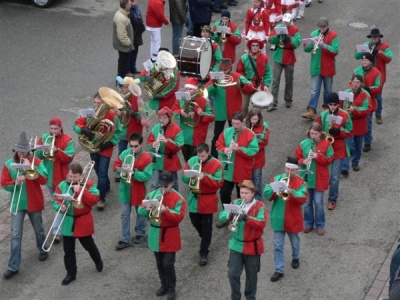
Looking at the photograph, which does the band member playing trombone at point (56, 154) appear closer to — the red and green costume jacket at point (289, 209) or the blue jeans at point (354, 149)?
the red and green costume jacket at point (289, 209)

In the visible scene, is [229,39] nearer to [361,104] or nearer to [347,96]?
[361,104]

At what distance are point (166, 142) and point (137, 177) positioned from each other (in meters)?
1.10

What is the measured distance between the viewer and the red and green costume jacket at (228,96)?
15461mm

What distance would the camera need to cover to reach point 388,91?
18938 millimetres

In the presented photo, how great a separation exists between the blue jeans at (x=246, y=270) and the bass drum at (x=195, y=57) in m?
6.00

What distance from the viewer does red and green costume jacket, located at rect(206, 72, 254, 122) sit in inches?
609

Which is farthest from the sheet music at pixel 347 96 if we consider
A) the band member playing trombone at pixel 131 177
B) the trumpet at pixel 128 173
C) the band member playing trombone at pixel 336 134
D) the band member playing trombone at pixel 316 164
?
the trumpet at pixel 128 173

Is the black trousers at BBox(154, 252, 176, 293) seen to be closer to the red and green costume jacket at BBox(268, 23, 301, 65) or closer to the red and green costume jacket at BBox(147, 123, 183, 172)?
the red and green costume jacket at BBox(147, 123, 183, 172)

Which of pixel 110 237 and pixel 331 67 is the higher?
pixel 331 67

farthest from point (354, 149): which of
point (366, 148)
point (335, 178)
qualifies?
point (335, 178)

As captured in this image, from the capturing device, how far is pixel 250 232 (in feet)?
37.9

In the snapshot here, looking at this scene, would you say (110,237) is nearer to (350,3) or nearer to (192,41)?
(192,41)

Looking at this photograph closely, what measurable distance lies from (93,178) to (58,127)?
7.02ft

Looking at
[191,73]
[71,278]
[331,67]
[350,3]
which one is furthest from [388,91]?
[71,278]
